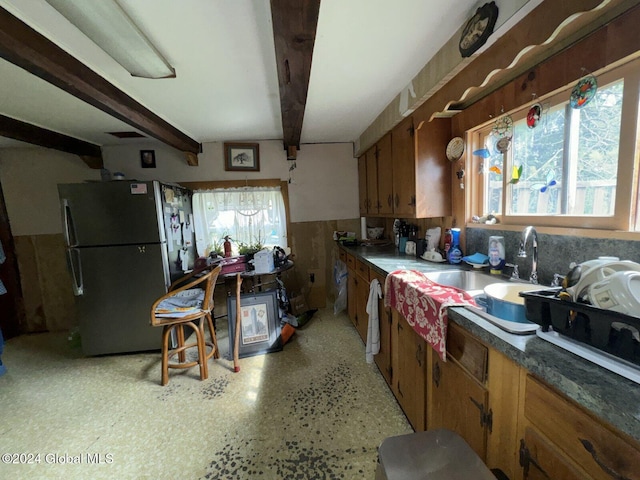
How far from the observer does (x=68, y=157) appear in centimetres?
316

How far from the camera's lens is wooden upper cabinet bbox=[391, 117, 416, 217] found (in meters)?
1.98

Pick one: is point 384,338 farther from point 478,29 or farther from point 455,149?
point 478,29

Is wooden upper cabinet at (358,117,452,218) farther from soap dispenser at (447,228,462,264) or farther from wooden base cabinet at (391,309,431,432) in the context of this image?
wooden base cabinet at (391,309,431,432)

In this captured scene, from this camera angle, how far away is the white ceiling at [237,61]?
1166 millimetres

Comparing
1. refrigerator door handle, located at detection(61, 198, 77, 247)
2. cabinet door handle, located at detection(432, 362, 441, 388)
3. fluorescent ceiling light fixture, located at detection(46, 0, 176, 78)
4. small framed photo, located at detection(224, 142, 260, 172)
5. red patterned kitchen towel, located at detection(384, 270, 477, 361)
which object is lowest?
cabinet door handle, located at detection(432, 362, 441, 388)

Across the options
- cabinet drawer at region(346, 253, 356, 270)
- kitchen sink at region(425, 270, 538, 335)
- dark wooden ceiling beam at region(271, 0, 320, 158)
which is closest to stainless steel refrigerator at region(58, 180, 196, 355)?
dark wooden ceiling beam at region(271, 0, 320, 158)

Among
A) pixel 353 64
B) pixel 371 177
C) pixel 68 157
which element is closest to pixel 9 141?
pixel 68 157

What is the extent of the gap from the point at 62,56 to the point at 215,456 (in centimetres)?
238

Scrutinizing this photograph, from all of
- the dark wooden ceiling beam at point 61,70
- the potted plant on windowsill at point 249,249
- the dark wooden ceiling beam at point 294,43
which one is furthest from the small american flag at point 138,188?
the dark wooden ceiling beam at point 294,43

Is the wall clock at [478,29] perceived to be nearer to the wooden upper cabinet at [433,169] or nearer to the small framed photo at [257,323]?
the wooden upper cabinet at [433,169]

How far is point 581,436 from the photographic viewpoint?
60 cm

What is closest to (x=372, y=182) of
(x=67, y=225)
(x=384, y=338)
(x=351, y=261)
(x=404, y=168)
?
(x=404, y=168)

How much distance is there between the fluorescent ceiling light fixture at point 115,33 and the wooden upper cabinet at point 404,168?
1.69 meters

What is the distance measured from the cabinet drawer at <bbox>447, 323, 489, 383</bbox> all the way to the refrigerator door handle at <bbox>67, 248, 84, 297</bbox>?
10.2 feet
